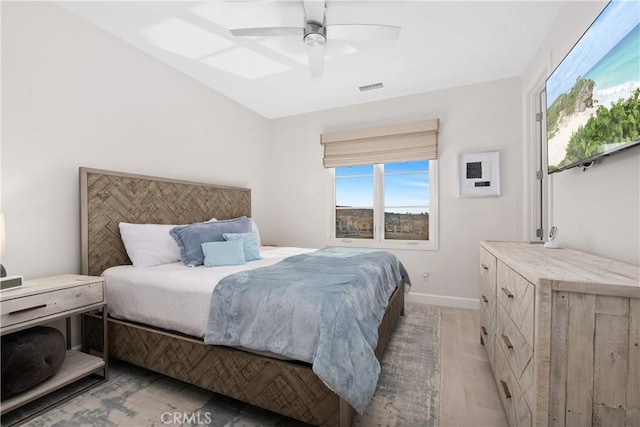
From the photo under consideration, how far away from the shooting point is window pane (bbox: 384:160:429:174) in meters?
3.67

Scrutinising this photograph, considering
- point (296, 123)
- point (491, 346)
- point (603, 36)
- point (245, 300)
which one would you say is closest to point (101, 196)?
point (245, 300)

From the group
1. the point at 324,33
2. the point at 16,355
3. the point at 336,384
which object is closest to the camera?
the point at 336,384

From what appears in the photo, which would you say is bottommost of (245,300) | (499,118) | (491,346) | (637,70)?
(491,346)

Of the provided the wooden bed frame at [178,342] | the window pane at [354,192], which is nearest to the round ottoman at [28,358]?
the wooden bed frame at [178,342]

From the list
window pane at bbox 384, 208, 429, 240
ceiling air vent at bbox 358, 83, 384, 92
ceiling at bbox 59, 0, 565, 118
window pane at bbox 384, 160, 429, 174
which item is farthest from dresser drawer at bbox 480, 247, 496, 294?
ceiling air vent at bbox 358, 83, 384, 92

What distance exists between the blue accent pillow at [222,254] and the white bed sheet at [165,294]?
0.38 feet

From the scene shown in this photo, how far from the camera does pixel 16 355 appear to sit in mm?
1491

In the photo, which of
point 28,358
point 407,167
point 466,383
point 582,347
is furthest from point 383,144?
point 28,358

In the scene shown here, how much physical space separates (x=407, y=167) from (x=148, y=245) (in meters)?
3.09

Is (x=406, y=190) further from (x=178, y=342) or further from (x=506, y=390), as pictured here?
(x=178, y=342)

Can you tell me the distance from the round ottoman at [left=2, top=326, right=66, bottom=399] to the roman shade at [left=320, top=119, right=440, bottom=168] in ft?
10.9

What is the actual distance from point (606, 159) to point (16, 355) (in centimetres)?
330

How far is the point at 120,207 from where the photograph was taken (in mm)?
2441

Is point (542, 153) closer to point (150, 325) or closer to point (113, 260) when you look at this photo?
point (150, 325)
